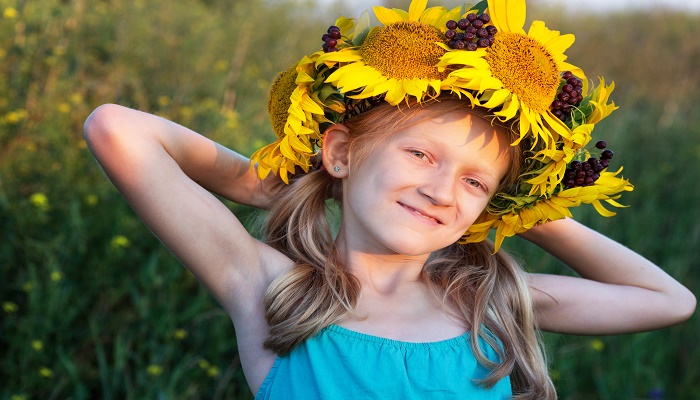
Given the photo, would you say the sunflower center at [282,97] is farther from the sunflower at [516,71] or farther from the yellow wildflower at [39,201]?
the yellow wildflower at [39,201]

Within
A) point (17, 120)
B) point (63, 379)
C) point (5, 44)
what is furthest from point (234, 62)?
point (63, 379)

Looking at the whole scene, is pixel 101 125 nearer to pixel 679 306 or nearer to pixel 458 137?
pixel 458 137

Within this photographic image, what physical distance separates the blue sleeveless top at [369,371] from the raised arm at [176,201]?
0.71ft

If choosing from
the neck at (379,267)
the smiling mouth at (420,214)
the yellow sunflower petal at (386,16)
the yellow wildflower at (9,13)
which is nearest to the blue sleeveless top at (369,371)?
the neck at (379,267)

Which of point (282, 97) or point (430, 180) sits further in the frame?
point (282, 97)

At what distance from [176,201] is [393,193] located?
512 mm

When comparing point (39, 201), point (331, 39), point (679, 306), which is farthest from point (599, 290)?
point (39, 201)

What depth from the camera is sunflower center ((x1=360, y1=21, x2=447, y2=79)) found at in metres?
1.83

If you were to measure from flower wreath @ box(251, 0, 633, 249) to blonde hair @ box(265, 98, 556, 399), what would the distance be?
2.6 inches

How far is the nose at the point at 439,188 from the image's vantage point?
1.88 metres

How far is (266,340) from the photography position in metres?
1.90

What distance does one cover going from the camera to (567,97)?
6.21ft

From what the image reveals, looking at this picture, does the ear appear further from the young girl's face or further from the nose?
the nose

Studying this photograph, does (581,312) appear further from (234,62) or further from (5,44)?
(234,62)
